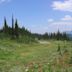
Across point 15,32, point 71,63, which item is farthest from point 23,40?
point 71,63

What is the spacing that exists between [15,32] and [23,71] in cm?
7059

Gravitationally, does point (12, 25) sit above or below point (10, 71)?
above

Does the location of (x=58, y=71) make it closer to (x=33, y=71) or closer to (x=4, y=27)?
(x=33, y=71)

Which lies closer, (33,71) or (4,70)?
(33,71)

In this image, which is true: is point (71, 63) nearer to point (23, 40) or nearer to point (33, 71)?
point (33, 71)

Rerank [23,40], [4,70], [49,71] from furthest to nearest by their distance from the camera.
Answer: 1. [23,40]
2. [4,70]
3. [49,71]

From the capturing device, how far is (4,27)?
9662 cm

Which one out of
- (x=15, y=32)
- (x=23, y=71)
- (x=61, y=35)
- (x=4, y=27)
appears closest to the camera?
(x=23, y=71)

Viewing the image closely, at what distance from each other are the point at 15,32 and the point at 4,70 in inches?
2715

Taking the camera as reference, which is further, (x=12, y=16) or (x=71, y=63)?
(x=12, y=16)

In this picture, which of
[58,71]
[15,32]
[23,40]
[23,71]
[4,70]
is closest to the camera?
[58,71]

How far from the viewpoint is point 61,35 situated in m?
136

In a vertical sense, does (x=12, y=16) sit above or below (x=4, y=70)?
above

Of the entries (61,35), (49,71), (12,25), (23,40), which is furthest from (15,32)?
(49,71)
